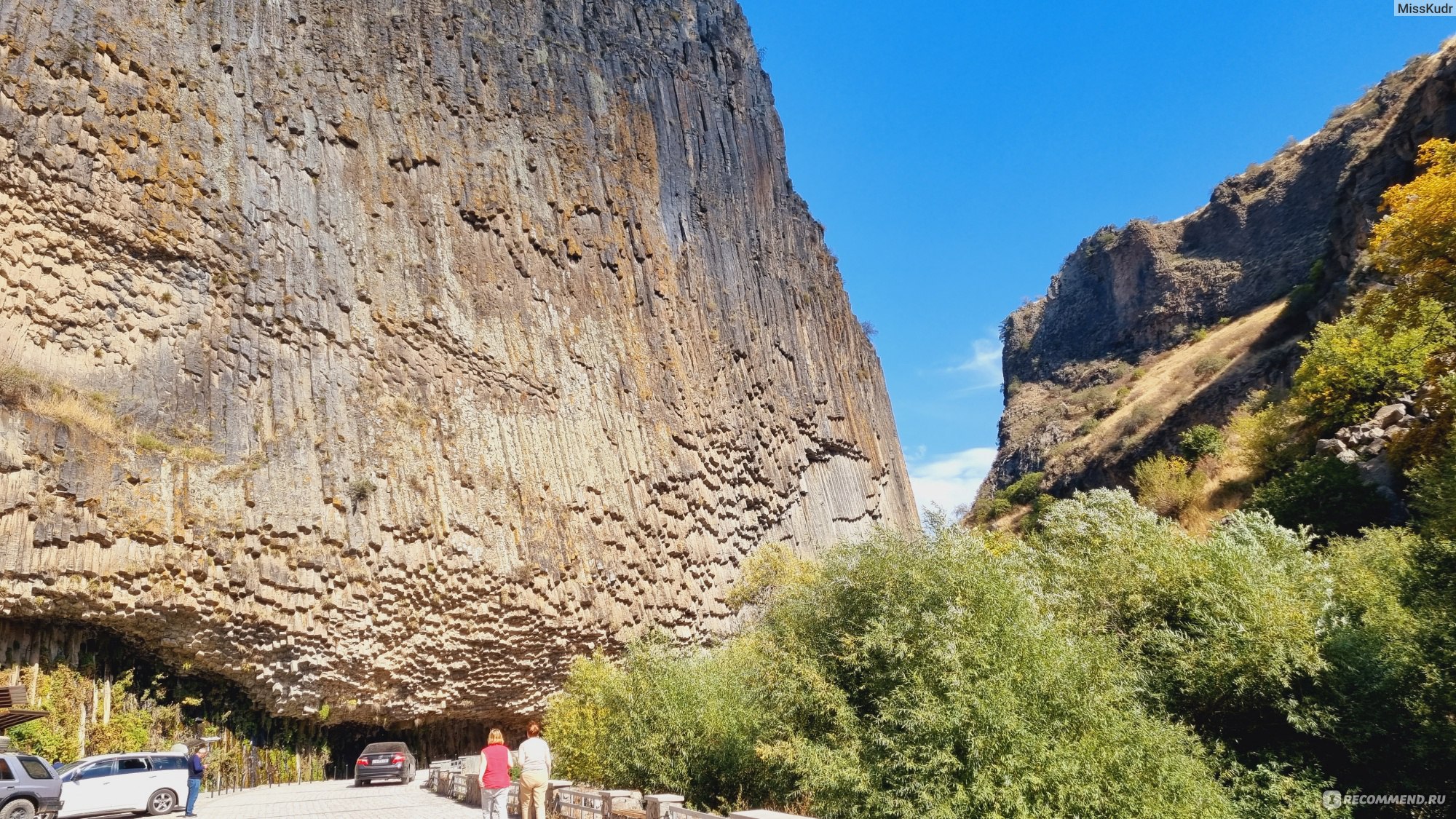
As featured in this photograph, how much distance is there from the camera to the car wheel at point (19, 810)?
41.8 feet

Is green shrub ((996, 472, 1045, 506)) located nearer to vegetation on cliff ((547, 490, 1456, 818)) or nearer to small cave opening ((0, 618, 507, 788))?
vegetation on cliff ((547, 490, 1456, 818))

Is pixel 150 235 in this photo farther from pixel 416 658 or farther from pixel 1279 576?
pixel 1279 576

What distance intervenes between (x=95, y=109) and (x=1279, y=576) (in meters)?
24.9

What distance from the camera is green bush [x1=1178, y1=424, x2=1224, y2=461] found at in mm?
50344

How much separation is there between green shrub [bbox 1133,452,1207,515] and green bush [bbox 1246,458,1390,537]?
403 inches

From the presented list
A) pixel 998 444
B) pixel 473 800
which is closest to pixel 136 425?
pixel 473 800

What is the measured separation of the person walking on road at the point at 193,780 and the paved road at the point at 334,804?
0.24 metres

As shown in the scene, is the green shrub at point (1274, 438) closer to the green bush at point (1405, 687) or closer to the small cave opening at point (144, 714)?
the green bush at point (1405, 687)

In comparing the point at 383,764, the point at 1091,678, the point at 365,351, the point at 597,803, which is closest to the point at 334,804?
the point at 383,764

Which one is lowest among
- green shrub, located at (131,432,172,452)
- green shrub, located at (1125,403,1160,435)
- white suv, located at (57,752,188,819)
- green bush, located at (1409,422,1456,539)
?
white suv, located at (57,752,188,819)

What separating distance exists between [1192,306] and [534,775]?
77.0 metres

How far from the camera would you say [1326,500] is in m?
29.6

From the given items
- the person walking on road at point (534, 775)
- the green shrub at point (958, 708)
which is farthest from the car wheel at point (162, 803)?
the green shrub at point (958, 708)

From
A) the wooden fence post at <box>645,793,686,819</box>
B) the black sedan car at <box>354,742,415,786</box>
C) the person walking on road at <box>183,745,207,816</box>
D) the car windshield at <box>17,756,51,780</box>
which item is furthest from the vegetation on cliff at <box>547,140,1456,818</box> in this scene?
the car windshield at <box>17,756,51,780</box>
